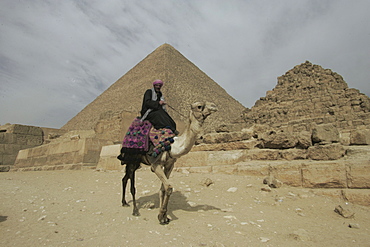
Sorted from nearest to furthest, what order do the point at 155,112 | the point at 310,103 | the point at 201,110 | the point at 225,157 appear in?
the point at 201,110, the point at 155,112, the point at 225,157, the point at 310,103

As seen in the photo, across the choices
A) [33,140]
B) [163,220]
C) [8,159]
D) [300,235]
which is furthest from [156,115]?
[33,140]

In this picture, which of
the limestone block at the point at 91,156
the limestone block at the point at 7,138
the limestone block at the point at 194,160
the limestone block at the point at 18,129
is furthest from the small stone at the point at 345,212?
the limestone block at the point at 18,129

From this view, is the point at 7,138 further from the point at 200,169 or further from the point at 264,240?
the point at 264,240

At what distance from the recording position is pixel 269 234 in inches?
112

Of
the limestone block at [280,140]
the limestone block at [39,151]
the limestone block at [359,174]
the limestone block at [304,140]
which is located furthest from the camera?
the limestone block at [39,151]

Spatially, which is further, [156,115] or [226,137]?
[226,137]

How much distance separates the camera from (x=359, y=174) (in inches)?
159

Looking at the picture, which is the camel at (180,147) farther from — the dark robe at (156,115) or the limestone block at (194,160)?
the limestone block at (194,160)

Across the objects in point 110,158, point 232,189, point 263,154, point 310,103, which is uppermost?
point 310,103

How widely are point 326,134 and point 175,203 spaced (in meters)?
3.14

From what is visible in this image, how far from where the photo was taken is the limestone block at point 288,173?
15.0ft

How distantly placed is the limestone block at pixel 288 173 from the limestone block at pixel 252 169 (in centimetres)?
17

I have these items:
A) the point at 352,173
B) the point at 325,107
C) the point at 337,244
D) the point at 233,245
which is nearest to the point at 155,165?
the point at 233,245

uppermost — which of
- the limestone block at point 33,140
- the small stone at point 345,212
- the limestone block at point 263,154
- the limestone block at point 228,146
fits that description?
the limestone block at point 33,140
